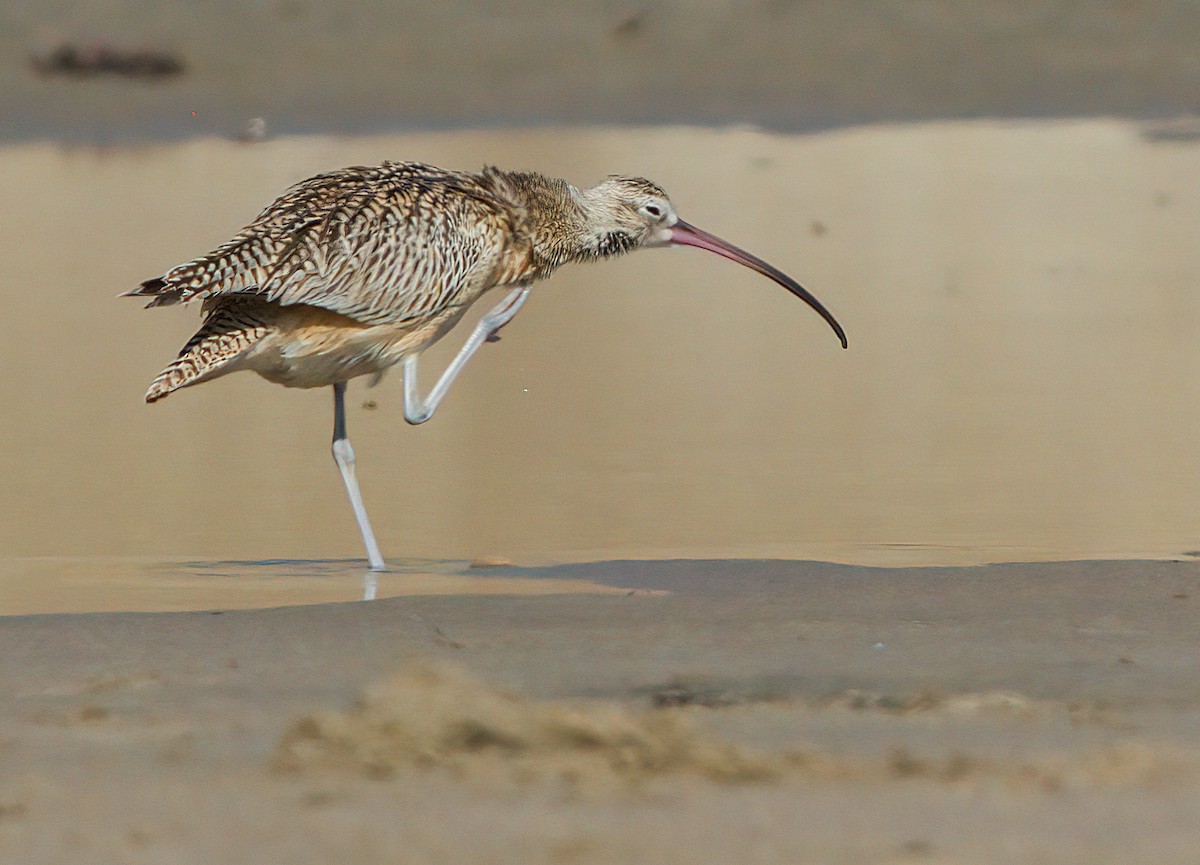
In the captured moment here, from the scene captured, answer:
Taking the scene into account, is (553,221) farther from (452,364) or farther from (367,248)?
(367,248)

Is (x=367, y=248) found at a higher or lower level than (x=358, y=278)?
higher

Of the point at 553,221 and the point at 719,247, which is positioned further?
the point at 719,247

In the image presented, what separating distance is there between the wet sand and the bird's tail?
1.79 feet

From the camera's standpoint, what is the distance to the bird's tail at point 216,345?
7090 millimetres

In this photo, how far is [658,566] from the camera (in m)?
6.47

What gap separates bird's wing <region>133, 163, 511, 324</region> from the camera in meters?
7.15

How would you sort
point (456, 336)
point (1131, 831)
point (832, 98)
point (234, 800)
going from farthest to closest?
1. point (832, 98)
2. point (456, 336)
3. point (234, 800)
4. point (1131, 831)

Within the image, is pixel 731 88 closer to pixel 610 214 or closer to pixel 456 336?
pixel 456 336

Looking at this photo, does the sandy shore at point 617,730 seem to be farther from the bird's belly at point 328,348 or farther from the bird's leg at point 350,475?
the bird's belly at point 328,348

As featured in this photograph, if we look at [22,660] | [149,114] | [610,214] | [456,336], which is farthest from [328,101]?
[22,660]

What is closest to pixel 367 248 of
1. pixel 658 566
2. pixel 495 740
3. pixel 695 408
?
pixel 658 566

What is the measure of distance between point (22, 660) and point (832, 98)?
16.4 meters

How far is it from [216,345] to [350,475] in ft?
2.07

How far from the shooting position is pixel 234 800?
12.3 feet
